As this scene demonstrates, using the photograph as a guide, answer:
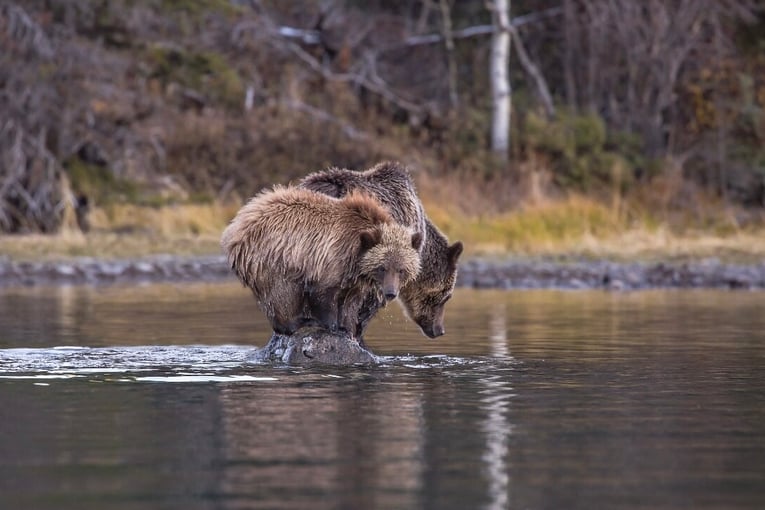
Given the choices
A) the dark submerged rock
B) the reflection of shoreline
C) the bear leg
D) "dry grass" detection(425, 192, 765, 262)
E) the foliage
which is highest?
the foliage

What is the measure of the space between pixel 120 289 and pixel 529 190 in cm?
969

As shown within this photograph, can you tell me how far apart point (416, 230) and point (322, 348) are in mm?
1344

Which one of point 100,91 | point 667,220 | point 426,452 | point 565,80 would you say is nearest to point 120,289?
point 100,91

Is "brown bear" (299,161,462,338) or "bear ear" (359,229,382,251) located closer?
"bear ear" (359,229,382,251)

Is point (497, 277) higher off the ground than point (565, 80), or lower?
lower

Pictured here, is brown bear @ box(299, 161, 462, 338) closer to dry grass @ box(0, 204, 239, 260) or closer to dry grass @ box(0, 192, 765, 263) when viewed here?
dry grass @ box(0, 192, 765, 263)

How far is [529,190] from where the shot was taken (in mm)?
28188

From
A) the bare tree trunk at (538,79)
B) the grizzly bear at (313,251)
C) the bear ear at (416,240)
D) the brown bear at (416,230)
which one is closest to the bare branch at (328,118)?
the bare tree trunk at (538,79)

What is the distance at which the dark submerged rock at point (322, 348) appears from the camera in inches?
442

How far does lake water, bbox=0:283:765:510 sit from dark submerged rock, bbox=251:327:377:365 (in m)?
0.26

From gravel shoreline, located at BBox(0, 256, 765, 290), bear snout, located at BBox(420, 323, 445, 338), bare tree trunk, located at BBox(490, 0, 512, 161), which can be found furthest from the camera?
bare tree trunk, located at BBox(490, 0, 512, 161)

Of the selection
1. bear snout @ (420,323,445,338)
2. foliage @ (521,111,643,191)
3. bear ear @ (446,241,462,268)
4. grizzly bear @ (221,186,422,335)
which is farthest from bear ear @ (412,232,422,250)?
foliage @ (521,111,643,191)

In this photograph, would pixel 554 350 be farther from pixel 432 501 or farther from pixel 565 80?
pixel 565 80

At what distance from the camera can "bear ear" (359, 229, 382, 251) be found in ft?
34.9
